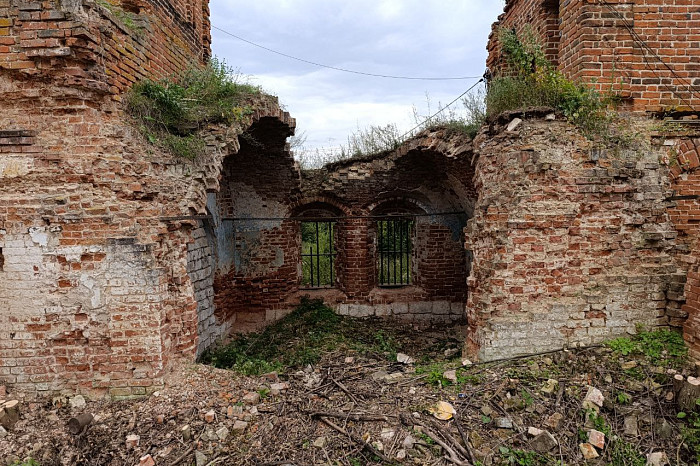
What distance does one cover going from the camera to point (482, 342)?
4875mm

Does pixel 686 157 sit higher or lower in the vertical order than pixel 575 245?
higher

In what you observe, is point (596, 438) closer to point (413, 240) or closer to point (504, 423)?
point (504, 423)

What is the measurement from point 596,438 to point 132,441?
433cm

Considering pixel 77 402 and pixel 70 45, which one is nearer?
pixel 70 45

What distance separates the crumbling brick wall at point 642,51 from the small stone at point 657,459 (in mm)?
3845

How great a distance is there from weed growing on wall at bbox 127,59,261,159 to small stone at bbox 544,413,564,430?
4.91 metres

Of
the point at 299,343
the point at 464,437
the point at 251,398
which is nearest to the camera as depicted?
the point at 464,437

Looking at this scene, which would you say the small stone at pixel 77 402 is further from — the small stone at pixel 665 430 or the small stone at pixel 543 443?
the small stone at pixel 665 430

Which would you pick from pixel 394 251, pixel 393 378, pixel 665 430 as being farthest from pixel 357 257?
pixel 665 430

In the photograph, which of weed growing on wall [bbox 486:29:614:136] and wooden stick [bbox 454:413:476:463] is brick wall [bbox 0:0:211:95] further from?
wooden stick [bbox 454:413:476:463]

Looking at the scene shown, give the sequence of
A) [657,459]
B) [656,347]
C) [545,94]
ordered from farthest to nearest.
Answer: [545,94] < [656,347] < [657,459]

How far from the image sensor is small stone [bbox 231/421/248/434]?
13.2 feet

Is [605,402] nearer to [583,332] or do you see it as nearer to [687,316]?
[583,332]

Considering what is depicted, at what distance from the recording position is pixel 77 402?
4316 millimetres
